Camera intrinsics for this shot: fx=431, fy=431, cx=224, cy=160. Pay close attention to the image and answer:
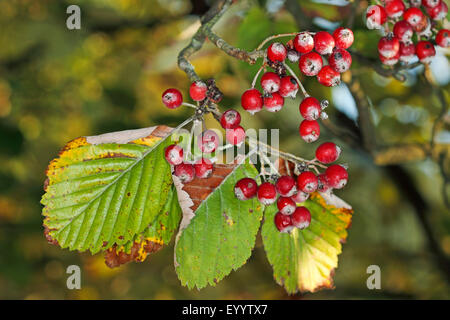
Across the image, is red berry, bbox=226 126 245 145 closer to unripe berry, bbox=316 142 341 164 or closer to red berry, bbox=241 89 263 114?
red berry, bbox=241 89 263 114

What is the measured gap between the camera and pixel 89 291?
371 centimetres

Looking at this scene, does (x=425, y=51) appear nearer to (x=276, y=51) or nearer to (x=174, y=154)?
(x=276, y=51)

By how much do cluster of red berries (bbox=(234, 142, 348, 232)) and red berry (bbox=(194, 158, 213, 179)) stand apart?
10 cm

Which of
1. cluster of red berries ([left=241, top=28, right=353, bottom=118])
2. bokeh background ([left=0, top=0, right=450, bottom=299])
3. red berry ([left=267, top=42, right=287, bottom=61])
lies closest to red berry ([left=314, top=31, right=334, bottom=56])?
cluster of red berries ([left=241, top=28, right=353, bottom=118])

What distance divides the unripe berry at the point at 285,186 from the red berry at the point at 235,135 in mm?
162

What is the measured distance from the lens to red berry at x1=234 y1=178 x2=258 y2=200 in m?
1.13

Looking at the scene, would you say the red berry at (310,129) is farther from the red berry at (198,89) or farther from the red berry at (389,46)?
the red berry at (389,46)

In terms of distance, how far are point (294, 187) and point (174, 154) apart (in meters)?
0.32

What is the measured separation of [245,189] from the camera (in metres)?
1.12

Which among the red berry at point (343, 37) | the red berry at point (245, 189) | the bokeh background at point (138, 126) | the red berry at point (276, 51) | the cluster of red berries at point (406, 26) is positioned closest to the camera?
the red berry at point (276, 51)

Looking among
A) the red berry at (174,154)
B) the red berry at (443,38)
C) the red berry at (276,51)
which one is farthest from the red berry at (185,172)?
the red berry at (443,38)

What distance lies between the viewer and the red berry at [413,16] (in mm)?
1258

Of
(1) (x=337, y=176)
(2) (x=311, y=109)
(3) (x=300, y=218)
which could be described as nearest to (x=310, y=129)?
(2) (x=311, y=109)
